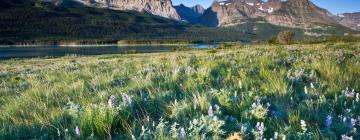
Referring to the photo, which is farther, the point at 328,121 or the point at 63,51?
the point at 63,51

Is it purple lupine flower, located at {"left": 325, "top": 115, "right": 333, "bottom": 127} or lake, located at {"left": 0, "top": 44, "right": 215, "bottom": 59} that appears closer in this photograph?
purple lupine flower, located at {"left": 325, "top": 115, "right": 333, "bottom": 127}

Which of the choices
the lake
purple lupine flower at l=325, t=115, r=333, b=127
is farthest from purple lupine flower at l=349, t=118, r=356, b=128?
the lake

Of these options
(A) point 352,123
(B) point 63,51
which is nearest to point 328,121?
(A) point 352,123

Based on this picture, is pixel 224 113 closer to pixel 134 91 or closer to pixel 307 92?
Result: pixel 307 92

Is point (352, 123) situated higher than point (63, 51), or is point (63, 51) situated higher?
point (352, 123)

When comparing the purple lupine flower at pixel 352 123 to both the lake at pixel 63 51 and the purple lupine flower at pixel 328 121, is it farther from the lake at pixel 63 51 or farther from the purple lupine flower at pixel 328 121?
the lake at pixel 63 51

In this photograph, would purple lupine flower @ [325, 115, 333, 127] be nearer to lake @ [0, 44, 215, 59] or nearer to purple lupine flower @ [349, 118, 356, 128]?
purple lupine flower @ [349, 118, 356, 128]

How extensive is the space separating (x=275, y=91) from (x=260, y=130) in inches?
63.2

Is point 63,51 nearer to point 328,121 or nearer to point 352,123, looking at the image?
point 328,121

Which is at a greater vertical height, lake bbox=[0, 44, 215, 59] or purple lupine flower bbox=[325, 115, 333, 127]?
purple lupine flower bbox=[325, 115, 333, 127]

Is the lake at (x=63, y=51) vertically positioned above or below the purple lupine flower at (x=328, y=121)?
below

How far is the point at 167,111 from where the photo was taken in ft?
12.5

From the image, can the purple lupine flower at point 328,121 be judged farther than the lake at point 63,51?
No

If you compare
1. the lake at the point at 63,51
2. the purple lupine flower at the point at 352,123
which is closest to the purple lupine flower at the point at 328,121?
the purple lupine flower at the point at 352,123
